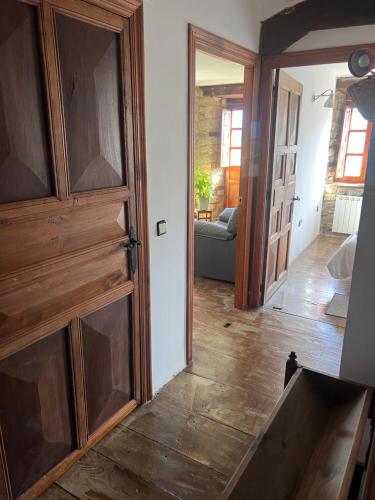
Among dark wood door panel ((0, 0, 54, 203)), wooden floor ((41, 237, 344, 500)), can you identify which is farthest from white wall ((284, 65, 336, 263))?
dark wood door panel ((0, 0, 54, 203))

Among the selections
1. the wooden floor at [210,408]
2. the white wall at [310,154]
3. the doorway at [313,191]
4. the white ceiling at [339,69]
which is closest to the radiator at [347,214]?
the doorway at [313,191]

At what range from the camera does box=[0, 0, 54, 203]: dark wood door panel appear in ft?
4.17

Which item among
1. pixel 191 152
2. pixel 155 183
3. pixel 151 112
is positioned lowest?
pixel 155 183

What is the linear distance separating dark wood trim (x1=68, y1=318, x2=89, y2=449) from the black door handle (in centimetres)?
41

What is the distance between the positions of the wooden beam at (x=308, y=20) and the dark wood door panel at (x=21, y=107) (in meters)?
2.13

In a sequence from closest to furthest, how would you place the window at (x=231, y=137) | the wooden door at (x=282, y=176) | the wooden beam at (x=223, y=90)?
the wooden door at (x=282, y=176)
the wooden beam at (x=223, y=90)
the window at (x=231, y=137)

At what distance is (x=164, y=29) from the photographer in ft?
6.32

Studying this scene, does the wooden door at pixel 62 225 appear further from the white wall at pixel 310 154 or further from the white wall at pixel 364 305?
the white wall at pixel 310 154

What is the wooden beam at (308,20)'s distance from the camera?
2580 millimetres

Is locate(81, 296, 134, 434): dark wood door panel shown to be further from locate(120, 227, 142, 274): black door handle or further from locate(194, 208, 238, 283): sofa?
locate(194, 208, 238, 283): sofa

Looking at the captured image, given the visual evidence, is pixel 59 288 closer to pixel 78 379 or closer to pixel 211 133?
pixel 78 379

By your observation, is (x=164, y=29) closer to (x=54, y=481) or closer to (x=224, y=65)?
(x=54, y=481)

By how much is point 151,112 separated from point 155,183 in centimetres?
36

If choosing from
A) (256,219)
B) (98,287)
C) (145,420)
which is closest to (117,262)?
(98,287)
